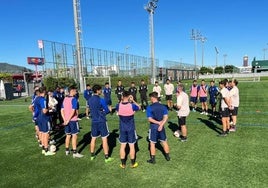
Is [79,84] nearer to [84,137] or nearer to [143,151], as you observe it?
[84,137]

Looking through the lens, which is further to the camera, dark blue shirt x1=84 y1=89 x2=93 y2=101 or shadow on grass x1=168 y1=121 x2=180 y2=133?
dark blue shirt x1=84 y1=89 x2=93 y2=101

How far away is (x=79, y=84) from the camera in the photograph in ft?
111

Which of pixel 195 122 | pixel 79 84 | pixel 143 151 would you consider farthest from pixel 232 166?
pixel 79 84

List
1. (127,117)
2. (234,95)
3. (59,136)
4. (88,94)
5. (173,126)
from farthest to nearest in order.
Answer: (88,94), (173,126), (59,136), (234,95), (127,117)

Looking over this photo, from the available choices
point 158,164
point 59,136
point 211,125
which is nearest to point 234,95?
point 211,125

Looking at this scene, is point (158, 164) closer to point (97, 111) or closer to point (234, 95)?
point (97, 111)

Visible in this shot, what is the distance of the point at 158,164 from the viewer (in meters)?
6.74

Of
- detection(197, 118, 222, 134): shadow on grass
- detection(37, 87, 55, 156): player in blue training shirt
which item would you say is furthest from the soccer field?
detection(37, 87, 55, 156): player in blue training shirt

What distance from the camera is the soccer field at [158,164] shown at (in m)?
5.77

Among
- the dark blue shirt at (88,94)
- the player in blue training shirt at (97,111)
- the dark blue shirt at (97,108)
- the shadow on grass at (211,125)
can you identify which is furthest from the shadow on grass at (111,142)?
the shadow on grass at (211,125)

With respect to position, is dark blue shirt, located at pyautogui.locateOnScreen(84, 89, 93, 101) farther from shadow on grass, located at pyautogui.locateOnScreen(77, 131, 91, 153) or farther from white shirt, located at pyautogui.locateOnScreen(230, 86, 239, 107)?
white shirt, located at pyautogui.locateOnScreen(230, 86, 239, 107)

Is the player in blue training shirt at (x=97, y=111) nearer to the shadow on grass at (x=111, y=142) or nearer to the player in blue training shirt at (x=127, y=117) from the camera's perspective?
the player in blue training shirt at (x=127, y=117)

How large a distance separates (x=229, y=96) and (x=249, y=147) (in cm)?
191

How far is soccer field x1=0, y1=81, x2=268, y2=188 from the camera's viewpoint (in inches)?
227
